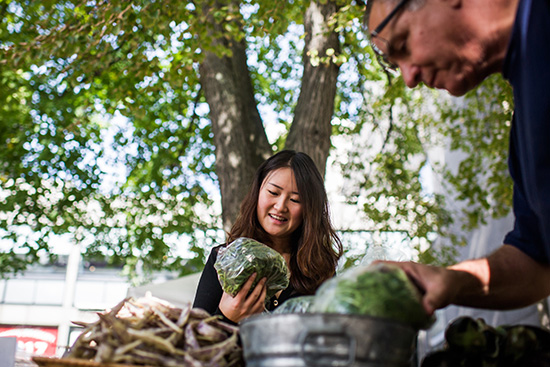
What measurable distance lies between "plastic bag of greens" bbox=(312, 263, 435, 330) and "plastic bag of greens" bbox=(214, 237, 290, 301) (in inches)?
38.1

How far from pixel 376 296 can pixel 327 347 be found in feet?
0.69

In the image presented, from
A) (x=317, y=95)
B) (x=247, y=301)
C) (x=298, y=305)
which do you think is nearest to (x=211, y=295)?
(x=247, y=301)

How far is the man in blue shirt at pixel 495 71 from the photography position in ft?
4.68

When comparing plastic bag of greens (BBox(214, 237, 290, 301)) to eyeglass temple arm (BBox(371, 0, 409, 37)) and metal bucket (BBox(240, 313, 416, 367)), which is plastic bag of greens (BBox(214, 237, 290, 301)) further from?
metal bucket (BBox(240, 313, 416, 367))

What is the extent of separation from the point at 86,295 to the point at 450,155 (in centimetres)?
2051

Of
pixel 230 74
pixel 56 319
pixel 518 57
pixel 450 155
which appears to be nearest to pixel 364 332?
pixel 518 57

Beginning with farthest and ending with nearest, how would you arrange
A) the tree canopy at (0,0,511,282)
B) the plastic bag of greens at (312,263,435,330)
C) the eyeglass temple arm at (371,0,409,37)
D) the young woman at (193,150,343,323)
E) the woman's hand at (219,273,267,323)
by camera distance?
the tree canopy at (0,0,511,282) < the young woman at (193,150,343,323) < the woman's hand at (219,273,267,323) < the eyeglass temple arm at (371,0,409,37) < the plastic bag of greens at (312,263,435,330)

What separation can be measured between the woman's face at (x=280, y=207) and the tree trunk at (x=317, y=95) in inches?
119

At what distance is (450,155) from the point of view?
18.8 metres

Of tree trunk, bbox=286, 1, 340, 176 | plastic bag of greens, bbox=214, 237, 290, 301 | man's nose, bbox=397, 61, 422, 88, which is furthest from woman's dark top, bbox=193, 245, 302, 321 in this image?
tree trunk, bbox=286, 1, 340, 176

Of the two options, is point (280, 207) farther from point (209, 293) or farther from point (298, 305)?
point (298, 305)

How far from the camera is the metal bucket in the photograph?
1060 millimetres

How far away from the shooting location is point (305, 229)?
3.26 metres

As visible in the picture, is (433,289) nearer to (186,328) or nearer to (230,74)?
(186,328)
